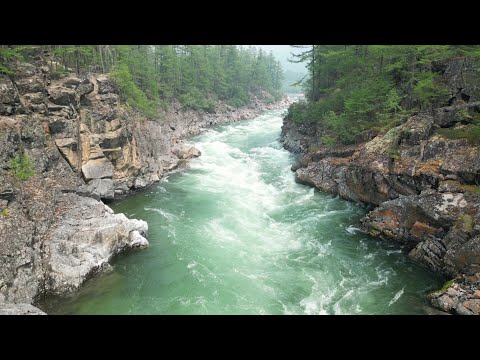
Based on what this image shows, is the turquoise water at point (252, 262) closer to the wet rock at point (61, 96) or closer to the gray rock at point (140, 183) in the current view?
the gray rock at point (140, 183)

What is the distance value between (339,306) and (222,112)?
50.7 m

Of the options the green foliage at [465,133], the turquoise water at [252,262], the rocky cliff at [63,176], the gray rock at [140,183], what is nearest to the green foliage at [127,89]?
the rocky cliff at [63,176]

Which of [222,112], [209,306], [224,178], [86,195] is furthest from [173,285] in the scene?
[222,112]

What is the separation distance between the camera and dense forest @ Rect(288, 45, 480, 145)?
19.2 meters

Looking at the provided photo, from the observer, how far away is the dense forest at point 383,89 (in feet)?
62.8

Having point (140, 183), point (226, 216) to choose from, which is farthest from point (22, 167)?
point (226, 216)

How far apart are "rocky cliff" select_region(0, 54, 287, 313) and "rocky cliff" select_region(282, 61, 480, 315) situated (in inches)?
472

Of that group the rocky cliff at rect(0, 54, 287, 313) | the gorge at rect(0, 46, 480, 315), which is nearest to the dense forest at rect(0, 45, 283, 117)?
the gorge at rect(0, 46, 480, 315)

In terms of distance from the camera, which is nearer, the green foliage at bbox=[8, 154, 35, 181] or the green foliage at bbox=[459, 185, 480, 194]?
the green foliage at bbox=[459, 185, 480, 194]

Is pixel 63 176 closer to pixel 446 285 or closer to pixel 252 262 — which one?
pixel 252 262

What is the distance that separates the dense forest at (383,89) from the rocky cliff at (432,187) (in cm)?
72

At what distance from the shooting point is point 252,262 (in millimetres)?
15344

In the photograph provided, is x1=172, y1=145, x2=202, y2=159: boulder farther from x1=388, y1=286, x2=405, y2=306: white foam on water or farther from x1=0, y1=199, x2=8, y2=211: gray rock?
x1=388, y1=286, x2=405, y2=306: white foam on water

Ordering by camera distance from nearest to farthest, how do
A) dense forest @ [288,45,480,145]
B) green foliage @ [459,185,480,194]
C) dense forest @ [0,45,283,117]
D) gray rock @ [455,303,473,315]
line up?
1. gray rock @ [455,303,473,315]
2. green foliage @ [459,185,480,194]
3. dense forest @ [288,45,480,145]
4. dense forest @ [0,45,283,117]
